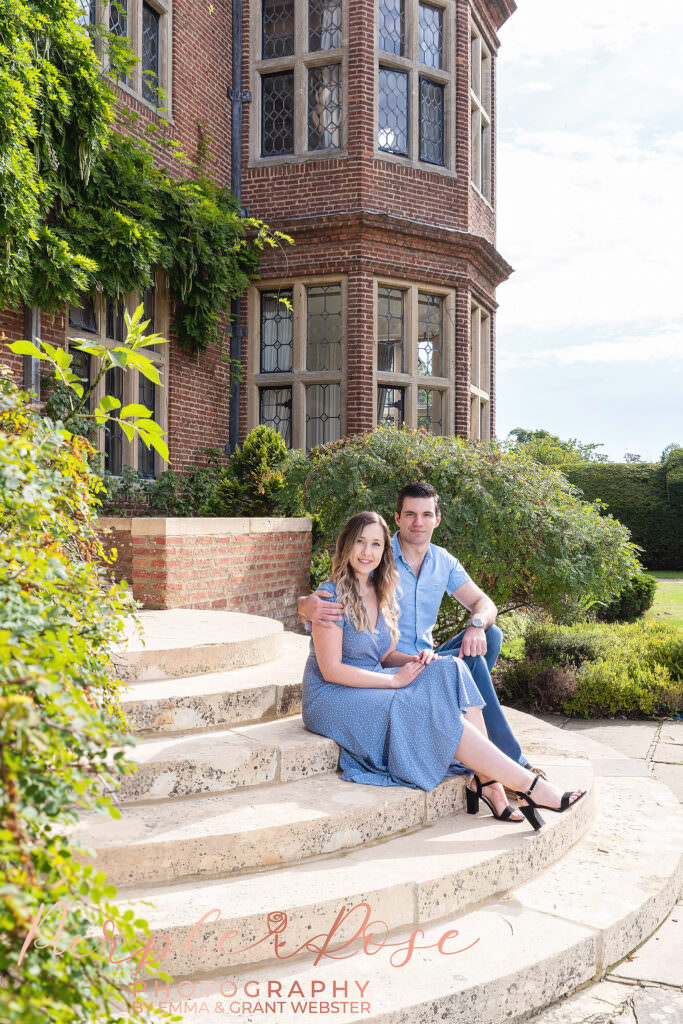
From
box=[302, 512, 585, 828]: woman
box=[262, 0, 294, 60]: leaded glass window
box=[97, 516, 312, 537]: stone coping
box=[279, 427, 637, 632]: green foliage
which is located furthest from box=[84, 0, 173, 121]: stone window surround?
box=[302, 512, 585, 828]: woman

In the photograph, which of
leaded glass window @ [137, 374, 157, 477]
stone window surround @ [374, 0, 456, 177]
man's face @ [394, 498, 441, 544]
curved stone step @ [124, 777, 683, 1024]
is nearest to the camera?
curved stone step @ [124, 777, 683, 1024]

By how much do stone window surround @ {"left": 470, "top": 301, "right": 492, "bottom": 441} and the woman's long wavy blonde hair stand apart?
803 cm

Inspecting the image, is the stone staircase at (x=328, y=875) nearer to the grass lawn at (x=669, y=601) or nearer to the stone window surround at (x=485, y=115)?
the grass lawn at (x=669, y=601)

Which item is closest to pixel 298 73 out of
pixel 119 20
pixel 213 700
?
pixel 119 20

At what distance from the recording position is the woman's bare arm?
138 inches

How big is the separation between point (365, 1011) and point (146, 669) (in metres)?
2.03

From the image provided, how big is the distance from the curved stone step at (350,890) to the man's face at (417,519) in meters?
1.35

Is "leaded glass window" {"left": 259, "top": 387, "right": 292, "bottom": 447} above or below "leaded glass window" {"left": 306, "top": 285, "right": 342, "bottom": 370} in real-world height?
below

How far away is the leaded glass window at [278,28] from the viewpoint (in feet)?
34.8

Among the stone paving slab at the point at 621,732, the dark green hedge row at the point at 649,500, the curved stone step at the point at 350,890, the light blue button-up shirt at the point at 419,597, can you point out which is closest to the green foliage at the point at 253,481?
the stone paving slab at the point at 621,732

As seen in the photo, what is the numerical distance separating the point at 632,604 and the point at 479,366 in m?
4.16

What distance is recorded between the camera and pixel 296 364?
411 inches

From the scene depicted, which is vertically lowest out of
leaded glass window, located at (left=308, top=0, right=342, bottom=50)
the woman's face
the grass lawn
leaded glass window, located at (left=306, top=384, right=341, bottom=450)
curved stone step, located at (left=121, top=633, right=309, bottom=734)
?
the grass lawn

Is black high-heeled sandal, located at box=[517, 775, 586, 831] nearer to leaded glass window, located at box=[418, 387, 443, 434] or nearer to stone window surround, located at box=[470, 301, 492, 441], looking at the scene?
leaded glass window, located at box=[418, 387, 443, 434]
